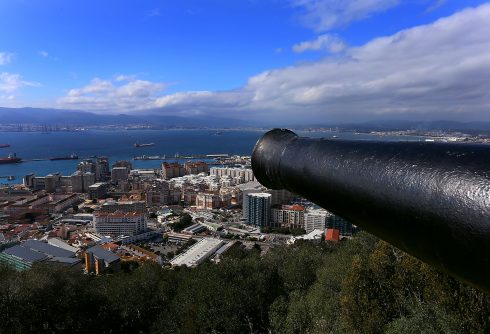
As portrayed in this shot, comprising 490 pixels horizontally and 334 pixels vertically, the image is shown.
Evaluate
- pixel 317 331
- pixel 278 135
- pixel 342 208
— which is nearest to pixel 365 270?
pixel 317 331

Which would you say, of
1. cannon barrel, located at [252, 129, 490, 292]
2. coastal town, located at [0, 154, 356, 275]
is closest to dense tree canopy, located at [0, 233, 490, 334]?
cannon barrel, located at [252, 129, 490, 292]

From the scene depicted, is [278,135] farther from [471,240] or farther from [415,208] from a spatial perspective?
[471,240]

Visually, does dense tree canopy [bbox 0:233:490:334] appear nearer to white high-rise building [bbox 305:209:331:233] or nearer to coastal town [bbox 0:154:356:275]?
coastal town [bbox 0:154:356:275]

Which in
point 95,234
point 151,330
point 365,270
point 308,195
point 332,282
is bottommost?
point 95,234

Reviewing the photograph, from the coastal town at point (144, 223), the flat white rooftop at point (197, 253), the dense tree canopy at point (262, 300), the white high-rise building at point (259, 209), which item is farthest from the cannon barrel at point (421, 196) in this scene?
the white high-rise building at point (259, 209)

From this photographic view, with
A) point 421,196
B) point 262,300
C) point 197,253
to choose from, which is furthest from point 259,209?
point 421,196

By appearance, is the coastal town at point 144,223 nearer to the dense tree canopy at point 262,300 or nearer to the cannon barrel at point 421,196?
the dense tree canopy at point 262,300
